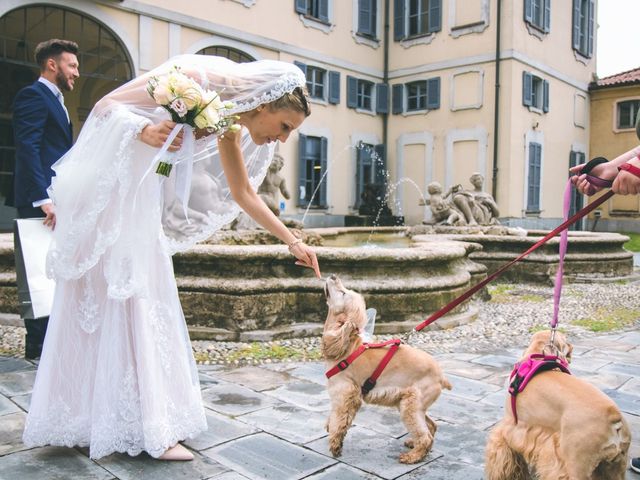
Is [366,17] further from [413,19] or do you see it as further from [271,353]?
[271,353]

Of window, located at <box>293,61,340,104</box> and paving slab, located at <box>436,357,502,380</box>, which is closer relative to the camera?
paving slab, located at <box>436,357,502,380</box>

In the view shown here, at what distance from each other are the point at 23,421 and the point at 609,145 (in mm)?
24331

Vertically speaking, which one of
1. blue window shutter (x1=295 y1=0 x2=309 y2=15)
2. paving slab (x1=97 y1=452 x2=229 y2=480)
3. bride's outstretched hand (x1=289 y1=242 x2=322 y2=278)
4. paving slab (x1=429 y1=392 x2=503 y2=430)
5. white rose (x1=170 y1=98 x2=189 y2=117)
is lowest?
paving slab (x1=429 y1=392 x2=503 y2=430)

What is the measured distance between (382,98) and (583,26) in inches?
337

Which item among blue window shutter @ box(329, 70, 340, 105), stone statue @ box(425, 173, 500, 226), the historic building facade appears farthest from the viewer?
blue window shutter @ box(329, 70, 340, 105)

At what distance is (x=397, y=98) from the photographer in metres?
21.0

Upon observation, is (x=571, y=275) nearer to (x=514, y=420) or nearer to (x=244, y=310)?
(x=244, y=310)

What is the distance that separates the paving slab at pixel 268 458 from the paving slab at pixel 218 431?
0.20ft

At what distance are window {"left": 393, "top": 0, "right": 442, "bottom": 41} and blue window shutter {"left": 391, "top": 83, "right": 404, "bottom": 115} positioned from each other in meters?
1.68

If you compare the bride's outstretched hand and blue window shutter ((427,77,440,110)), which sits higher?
blue window shutter ((427,77,440,110))

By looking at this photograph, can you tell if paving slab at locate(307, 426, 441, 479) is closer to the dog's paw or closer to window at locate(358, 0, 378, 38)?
the dog's paw

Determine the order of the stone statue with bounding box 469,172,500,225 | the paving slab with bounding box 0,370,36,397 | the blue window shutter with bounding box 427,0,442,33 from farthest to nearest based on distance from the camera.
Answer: the blue window shutter with bounding box 427,0,442,33 < the stone statue with bounding box 469,172,500,225 < the paving slab with bounding box 0,370,36,397

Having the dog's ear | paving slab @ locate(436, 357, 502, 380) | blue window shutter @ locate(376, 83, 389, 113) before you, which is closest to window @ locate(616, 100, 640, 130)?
blue window shutter @ locate(376, 83, 389, 113)

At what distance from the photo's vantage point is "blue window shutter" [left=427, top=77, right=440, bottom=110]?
19750 millimetres
